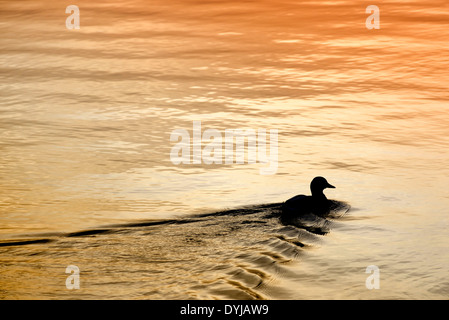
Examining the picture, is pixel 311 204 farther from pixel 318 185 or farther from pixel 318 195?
pixel 318 185

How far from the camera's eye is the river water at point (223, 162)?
283 inches

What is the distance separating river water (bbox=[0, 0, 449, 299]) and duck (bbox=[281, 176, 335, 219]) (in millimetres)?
222

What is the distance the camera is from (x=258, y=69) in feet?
48.6

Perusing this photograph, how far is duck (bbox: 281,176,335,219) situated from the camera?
346 inches

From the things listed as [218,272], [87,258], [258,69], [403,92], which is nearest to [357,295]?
[218,272]

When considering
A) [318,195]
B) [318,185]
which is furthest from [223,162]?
[318,195]

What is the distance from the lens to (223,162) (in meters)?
10.5

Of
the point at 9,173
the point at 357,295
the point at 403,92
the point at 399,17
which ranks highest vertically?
the point at 399,17

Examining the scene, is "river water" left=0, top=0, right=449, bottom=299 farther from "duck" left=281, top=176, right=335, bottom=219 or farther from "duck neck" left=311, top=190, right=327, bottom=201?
"duck neck" left=311, top=190, right=327, bottom=201

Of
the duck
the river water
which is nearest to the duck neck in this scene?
the duck

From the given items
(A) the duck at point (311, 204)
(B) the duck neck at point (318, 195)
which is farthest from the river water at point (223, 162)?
(B) the duck neck at point (318, 195)

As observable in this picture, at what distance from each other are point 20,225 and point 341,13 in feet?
46.0

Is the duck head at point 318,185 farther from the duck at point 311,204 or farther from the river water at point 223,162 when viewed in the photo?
the river water at point 223,162
